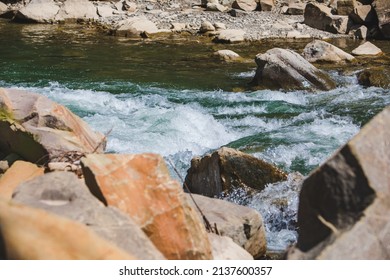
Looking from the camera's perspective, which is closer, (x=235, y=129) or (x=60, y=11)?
(x=235, y=129)

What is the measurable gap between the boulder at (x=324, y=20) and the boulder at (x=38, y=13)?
10.1 m

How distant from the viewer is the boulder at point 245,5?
25.5m

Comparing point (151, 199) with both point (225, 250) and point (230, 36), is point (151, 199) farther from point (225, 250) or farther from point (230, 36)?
point (230, 36)

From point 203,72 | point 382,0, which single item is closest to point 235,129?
point 203,72

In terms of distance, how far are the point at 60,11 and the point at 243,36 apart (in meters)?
8.27

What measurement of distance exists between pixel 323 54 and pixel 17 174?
39.9 feet

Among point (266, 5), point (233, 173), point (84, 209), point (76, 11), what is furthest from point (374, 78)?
point (76, 11)

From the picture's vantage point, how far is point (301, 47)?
63.7ft

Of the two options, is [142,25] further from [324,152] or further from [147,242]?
[147,242]

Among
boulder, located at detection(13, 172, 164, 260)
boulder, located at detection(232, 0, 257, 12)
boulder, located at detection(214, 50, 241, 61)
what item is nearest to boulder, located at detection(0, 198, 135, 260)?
boulder, located at detection(13, 172, 164, 260)

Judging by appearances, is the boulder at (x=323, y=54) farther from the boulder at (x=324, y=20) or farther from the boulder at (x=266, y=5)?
the boulder at (x=266, y=5)

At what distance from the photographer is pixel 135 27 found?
21641 mm

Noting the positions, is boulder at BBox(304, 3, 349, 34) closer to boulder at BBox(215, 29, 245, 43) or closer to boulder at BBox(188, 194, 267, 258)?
boulder at BBox(215, 29, 245, 43)
